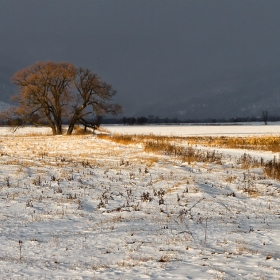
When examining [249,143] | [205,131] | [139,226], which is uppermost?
[205,131]

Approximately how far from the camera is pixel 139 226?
6.66 meters

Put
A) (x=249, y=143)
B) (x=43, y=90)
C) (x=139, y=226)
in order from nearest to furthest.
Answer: (x=139, y=226), (x=249, y=143), (x=43, y=90)

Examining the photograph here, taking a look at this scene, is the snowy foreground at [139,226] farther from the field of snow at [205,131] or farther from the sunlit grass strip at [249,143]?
the field of snow at [205,131]

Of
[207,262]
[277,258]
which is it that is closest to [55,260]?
[207,262]

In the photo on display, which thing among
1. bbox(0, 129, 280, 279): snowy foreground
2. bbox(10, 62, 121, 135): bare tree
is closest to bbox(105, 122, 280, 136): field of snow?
bbox(10, 62, 121, 135): bare tree

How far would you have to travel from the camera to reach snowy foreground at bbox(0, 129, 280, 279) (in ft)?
15.1

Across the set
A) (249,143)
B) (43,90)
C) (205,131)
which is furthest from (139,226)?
(205,131)

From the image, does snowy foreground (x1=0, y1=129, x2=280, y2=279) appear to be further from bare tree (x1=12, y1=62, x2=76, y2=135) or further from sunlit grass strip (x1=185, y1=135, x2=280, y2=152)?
bare tree (x1=12, y1=62, x2=76, y2=135)

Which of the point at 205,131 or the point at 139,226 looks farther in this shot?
the point at 205,131

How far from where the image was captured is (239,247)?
544cm

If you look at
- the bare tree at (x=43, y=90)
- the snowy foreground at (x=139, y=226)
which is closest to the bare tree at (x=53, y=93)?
the bare tree at (x=43, y=90)

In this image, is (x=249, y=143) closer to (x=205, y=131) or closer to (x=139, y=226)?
(x=139, y=226)

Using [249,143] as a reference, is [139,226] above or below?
below

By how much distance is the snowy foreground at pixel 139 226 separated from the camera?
4605 mm
